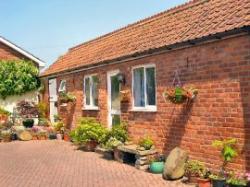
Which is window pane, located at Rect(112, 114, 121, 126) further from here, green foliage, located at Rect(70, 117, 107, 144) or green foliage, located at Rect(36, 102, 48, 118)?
green foliage, located at Rect(36, 102, 48, 118)

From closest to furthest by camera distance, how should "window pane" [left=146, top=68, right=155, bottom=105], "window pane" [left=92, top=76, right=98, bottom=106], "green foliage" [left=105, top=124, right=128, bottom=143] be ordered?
"window pane" [left=146, top=68, right=155, bottom=105], "green foliage" [left=105, top=124, right=128, bottom=143], "window pane" [left=92, top=76, right=98, bottom=106]

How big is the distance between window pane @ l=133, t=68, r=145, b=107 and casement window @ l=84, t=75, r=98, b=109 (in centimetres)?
355

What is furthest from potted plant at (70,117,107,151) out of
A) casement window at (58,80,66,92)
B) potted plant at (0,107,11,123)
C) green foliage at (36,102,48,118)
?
potted plant at (0,107,11,123)

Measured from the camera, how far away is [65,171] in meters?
11.2

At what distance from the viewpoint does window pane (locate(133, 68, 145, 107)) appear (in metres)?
12.7

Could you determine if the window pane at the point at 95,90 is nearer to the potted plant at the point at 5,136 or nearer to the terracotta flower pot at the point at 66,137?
the terracotta flower pot at the point at 66,137

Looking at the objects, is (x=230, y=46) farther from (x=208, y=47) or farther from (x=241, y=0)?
(x=241, y=0)

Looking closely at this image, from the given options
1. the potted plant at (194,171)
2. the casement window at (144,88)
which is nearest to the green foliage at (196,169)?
the potted plant at (194,171)

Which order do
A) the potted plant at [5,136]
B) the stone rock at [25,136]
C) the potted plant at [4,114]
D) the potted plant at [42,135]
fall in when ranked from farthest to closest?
the potted plant at [4,114] < the potted plant at [42,135] < the stone rock at [25,136] < the potted plant at [5,136]

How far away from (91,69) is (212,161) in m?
8.09

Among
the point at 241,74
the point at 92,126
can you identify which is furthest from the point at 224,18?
the point at 92,126

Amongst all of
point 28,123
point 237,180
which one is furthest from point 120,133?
point 28,123

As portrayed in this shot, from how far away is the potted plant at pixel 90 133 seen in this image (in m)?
14.5

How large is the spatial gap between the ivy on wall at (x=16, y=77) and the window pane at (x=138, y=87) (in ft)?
40.7
